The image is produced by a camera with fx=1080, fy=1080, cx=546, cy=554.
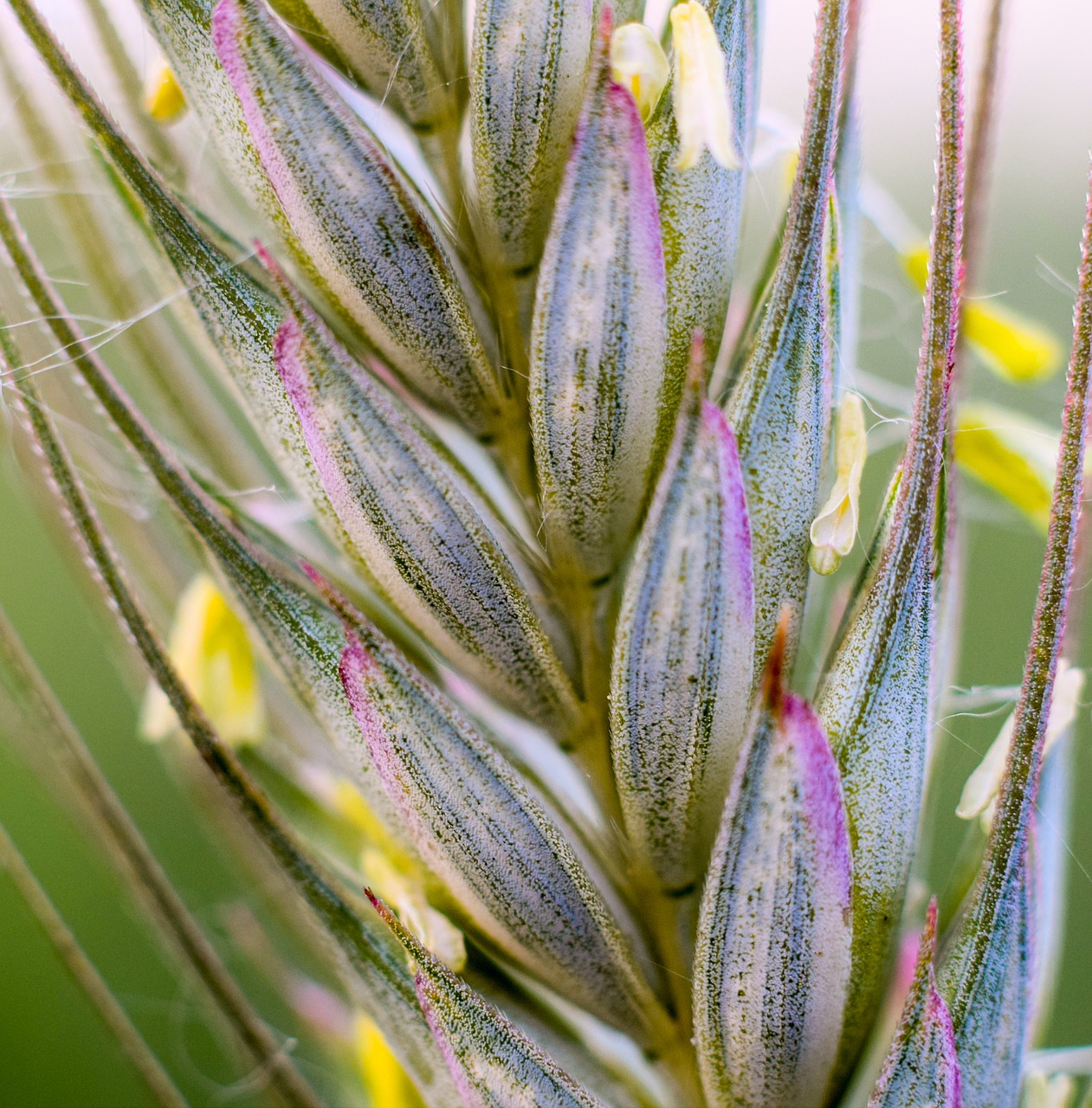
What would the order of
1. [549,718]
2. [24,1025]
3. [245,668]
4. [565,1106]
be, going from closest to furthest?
1. [565,1106]
2. [549,718]
3. [245,668]
4. [24,1025]

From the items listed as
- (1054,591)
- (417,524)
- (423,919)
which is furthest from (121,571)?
(1054,591)

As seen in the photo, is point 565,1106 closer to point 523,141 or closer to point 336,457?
point 336,457

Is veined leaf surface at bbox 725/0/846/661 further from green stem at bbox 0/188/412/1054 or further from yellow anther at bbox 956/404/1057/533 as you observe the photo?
green stem at bbox 0/188/412/1054

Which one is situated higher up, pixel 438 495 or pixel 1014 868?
pixel 438 495

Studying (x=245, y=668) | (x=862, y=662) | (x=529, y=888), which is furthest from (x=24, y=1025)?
(x=862, y=662)

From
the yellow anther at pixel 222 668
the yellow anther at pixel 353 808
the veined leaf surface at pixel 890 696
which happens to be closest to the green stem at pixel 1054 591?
the veined leaf surface at pixel 890 696

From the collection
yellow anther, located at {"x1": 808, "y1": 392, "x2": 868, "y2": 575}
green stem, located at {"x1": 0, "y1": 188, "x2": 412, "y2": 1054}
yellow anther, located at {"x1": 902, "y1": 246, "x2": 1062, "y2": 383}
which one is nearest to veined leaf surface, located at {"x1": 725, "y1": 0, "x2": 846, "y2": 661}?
yellow anther, located at {"x1": 808, "y1": 392, "x2": 868, "y2": 575}

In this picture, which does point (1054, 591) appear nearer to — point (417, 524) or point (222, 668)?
point (417, 524)
